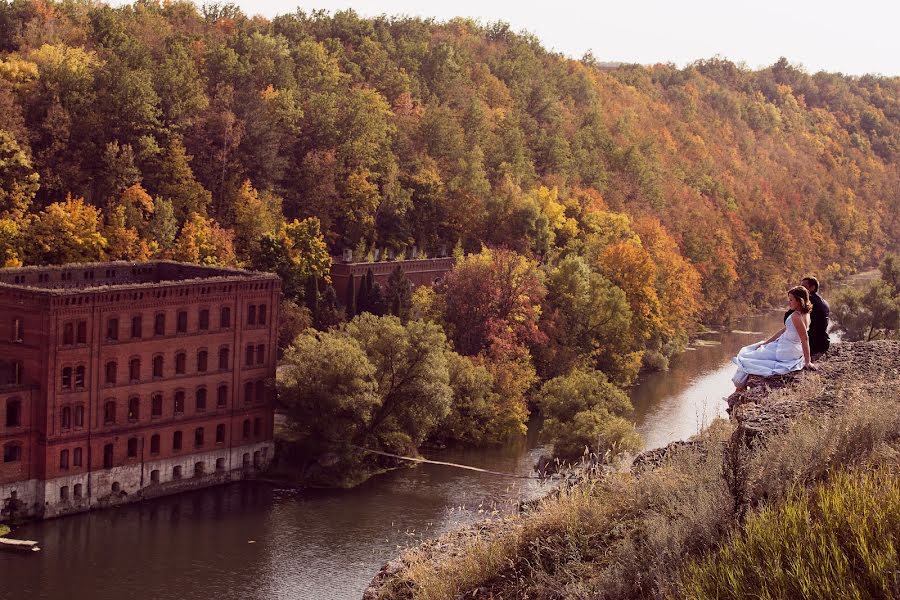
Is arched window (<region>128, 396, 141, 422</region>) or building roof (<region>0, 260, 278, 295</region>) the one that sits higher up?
building roof (<region>0, 260, 278, 295</region>)

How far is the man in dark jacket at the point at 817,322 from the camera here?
80.9ft

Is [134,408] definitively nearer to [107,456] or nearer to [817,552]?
[107,456]

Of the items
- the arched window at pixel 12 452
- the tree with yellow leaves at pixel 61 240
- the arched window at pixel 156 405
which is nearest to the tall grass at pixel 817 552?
the arched window at pixel 12 452

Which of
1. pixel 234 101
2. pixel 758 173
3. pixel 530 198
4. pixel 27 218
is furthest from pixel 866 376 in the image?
pixel 758 173

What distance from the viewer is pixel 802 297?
2381cm

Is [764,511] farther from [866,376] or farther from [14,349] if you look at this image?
[14,349]

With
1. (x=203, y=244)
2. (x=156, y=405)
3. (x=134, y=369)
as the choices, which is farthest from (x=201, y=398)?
(x=203, y=244)

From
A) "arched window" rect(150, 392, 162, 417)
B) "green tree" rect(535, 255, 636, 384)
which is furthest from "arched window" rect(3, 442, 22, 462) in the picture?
"green tree" rect(535, 255, 636, 384)

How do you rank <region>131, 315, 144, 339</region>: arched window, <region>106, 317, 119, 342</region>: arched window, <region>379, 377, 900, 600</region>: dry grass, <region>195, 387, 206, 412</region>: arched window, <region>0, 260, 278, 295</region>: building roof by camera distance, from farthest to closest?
<region>195, 387, 206, 412</region>: arched window < <region>131, 315, 144, 339</region>: arched window < <region>0, 260, 278, 295</region>: building roof < <region>106, 317, 119, 342</region>: arched window < <region>379, 377, 900, 600</region>: dry grass

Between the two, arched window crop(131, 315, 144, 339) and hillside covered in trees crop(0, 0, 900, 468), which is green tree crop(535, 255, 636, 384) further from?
arched window crop(131, 315, 144, 339)

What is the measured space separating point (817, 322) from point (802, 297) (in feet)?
3.96

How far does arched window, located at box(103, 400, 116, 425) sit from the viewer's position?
6050 cm

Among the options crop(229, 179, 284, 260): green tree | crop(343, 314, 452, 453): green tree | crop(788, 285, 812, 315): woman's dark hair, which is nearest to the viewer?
crop(788, 285, 812, 315): woman's dark hair

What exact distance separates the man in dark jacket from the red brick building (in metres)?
38.9
